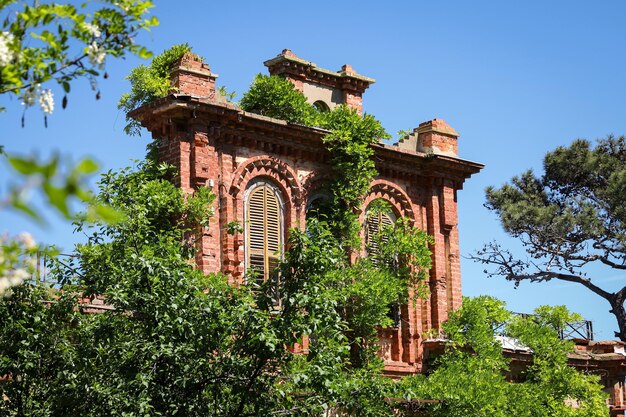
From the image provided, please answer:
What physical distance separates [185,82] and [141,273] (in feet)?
22.8

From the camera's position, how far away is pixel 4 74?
7.39 metres

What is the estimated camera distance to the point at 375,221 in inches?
989

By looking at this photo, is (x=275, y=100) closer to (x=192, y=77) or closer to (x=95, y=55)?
(x=192, y=77)

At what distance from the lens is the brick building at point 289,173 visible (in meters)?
21.4

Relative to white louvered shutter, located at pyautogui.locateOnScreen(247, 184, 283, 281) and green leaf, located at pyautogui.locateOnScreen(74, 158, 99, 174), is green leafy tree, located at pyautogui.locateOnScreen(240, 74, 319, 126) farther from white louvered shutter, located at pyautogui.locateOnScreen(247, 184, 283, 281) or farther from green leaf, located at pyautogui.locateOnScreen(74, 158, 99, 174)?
green leaf, located at pyautogui.locateOnScreen(74, 158, 99, 174)

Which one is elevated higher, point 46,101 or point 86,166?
point 46,101

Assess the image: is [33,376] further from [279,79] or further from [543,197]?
[543,197]

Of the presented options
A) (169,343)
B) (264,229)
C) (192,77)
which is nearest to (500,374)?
(264,229)

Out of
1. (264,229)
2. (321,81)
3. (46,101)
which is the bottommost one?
(46,101)

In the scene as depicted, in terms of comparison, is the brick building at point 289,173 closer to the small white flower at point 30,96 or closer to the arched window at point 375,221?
the arched window at point 375,221

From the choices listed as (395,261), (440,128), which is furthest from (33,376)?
(440,128)

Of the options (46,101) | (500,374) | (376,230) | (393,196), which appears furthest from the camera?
(393,196)

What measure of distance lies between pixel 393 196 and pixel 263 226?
4.22 meters

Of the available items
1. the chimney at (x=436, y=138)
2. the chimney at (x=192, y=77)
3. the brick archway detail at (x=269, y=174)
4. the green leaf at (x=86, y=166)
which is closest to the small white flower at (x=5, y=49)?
the green leaf at (x=86, y=166)
